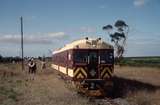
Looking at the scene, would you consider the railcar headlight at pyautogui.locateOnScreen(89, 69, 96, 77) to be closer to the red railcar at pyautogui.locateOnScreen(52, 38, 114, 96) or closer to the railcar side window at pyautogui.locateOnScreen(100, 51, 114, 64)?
the red railcar at pyautogui.locateOnScreen(52, 38, 114, 96)

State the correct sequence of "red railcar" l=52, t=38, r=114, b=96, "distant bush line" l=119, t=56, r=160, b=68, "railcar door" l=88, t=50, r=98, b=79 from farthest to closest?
"distant bush line" l=119, t=56, r=160, b=68, "railcar door" l=88, t=50, r=98, b=79, "red railcar" l=52, t=38, r=114, b=96

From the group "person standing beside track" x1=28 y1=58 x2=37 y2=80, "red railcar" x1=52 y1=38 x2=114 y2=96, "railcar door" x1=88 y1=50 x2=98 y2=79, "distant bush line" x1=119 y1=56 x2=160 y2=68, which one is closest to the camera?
"red railcar" x1=52 y1=38 x2=114 y2=96

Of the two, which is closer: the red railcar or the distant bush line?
the red railcar

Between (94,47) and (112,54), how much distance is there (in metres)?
1.06

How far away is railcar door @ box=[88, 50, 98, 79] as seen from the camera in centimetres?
2012

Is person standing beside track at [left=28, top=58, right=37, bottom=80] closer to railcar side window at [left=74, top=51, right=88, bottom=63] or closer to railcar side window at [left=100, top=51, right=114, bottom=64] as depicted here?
railcar side window at [left=74, top=51, right=88, bottom=63]

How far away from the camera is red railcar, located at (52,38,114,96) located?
65.3 ft

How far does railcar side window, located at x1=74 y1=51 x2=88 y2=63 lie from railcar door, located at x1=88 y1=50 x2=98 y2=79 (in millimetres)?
219

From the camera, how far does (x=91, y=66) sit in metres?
20.2

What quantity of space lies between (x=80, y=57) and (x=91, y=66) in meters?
0.77

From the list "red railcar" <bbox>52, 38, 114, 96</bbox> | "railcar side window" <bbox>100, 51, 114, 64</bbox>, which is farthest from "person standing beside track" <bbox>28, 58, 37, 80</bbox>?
"railcar side window" <bbox>100, 51, 114, 64</bbox>

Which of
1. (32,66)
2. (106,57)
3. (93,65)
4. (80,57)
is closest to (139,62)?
(32,66)

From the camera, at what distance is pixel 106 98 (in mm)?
19391

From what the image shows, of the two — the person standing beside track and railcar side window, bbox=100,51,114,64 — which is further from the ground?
railcar side window, bbox=100,51,114,64
